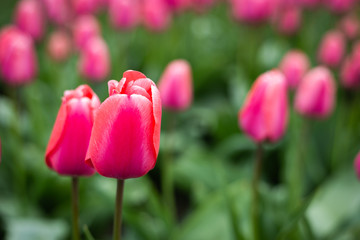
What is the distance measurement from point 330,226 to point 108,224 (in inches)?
28.6

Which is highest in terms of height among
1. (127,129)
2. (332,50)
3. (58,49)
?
(58,49)

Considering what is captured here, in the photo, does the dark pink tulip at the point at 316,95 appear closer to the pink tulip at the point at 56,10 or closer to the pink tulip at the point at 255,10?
the pink tulip at the point at 255,10

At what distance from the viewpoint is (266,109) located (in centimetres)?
98

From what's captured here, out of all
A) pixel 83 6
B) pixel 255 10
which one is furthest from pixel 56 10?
pixel 255 10

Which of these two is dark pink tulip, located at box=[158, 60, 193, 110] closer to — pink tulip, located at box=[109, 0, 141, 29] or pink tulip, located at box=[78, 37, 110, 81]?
pink tulip, located at box=[78, 37, 110, 81]

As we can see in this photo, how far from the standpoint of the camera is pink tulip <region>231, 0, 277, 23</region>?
7.13 ft

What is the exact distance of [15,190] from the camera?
1505mm

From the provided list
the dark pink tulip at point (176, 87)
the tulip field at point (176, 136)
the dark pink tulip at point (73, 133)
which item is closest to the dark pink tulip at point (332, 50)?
the tulip field at point (176, 136)

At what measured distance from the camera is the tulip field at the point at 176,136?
665 millimetres

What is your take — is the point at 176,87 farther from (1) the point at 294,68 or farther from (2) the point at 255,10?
(2) the point at 255,10

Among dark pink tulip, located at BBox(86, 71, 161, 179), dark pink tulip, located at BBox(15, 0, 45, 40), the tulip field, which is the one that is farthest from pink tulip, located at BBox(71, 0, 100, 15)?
dark pink tulip, located at BBox(86, 71, 161, 179)

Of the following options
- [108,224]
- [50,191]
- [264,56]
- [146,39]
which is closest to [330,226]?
[108,224]

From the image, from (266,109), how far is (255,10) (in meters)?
1.30

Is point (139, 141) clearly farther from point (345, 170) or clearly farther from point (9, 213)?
point (345, 170)
